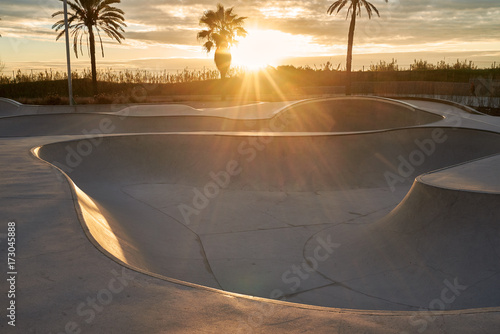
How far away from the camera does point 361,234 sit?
684 centimetres

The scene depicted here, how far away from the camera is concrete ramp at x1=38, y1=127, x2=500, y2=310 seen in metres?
5.09

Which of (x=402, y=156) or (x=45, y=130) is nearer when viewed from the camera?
(x=402, y=156)

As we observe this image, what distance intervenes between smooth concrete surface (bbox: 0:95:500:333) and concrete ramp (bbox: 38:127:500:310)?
0.03m

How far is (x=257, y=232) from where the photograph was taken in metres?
7.39

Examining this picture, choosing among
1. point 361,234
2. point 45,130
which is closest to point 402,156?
point 361,234

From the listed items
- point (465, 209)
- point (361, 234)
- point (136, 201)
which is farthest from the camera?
point (136, 201)

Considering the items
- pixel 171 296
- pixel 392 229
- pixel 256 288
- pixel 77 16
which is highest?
pixel 77 16

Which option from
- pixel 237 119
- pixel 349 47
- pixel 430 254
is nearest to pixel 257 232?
pixel 430 254

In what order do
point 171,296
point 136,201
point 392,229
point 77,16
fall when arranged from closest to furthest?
point 171,296
point 392,229
point 136,201
point 77,16

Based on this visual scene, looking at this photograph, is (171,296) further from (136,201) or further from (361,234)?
(136,201)

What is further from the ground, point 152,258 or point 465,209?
point 465,209

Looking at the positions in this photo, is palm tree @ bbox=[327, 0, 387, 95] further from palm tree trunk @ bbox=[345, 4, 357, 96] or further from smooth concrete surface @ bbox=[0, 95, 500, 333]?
smooth concrete surface @ bbox=[0, 95, 500, 333]

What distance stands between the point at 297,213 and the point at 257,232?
55.4 inches

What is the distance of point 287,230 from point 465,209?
3.13m
